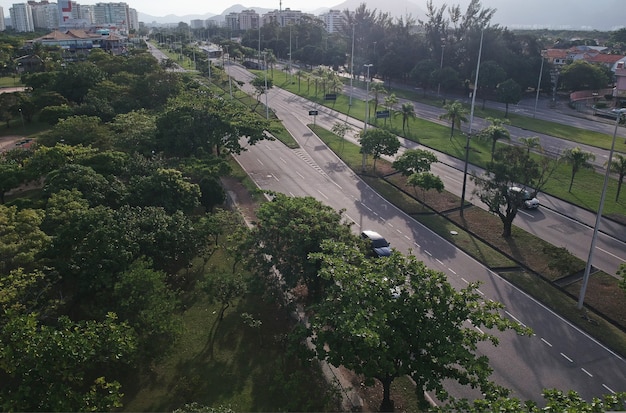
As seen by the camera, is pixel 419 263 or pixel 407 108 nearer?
pixel 419 263

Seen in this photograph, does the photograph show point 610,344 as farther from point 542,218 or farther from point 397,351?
point 542,218

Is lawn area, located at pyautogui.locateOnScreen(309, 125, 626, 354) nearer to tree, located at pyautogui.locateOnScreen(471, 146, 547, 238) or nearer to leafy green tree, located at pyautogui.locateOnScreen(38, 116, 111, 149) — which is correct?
tree, located at pyautogui.locateOnScreen(471, 146, 547, 238)

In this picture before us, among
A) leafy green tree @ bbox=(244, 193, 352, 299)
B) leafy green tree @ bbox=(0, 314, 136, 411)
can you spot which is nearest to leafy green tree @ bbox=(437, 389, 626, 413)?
leafy green tree @ bbox=(244, 193, 352, 299)

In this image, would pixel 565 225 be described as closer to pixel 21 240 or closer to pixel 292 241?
pixel 292 241

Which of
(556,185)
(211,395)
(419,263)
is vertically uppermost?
(419,263)

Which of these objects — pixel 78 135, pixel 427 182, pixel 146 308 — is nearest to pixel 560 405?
pixel 146 308

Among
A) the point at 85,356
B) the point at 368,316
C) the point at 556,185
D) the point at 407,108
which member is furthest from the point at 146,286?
the point at 407,108
